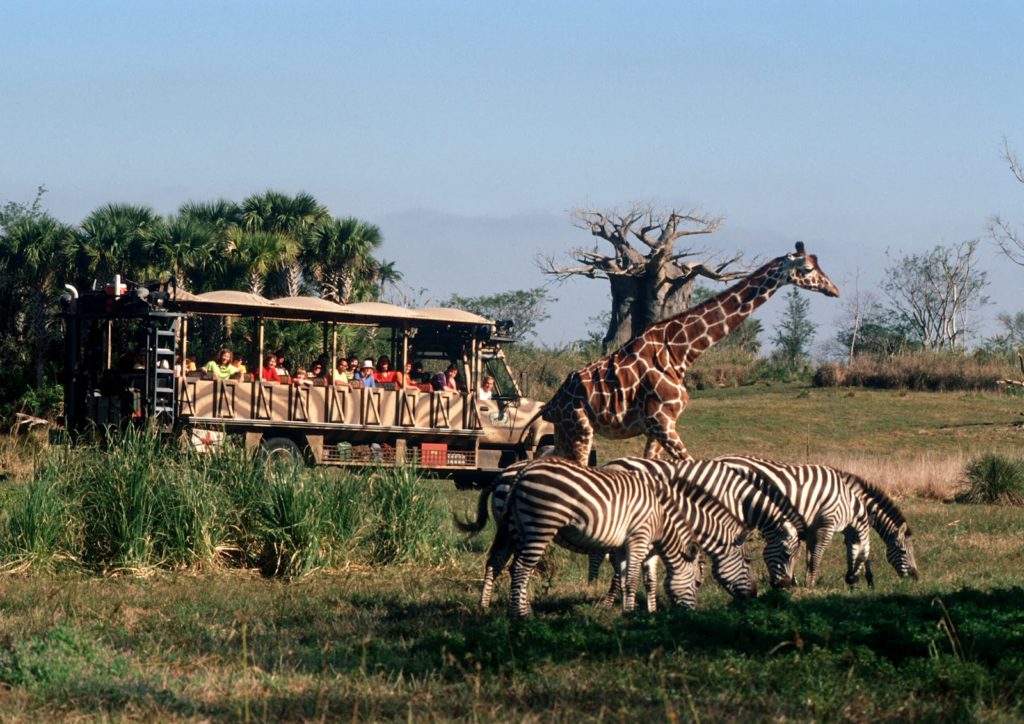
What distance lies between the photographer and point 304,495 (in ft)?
45.7

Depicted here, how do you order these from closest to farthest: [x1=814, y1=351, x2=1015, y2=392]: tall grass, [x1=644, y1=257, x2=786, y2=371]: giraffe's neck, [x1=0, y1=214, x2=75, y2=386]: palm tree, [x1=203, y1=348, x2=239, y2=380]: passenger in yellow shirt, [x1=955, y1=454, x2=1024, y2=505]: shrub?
[x1=644, y1=257, x2=786, y2=371]: giraffe's neck, [x1=955, y1=454, x2=1024, y2=505]: shrub, [x1=203, y1=348, x2=239, y2=380]: passenger in yellow shirt, [x1=0, y1=214, x2=75, y2=386]: palm tree, [x1=814, y1=351, x2=1015, y2=392]: tall grass

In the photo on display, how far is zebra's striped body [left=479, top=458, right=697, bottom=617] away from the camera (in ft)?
36.0

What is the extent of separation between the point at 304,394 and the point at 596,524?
40.5 feet

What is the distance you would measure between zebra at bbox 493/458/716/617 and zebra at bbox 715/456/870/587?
2.06m

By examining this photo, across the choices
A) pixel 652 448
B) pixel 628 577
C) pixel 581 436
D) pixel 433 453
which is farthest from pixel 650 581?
pixel 433 453

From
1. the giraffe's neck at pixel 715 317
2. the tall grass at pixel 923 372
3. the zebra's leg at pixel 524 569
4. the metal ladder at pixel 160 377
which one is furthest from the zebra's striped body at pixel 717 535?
the tall grass at pixel 923 372

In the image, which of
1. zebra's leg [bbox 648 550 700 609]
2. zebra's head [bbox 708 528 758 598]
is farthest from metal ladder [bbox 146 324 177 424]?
zebra's head [bbox 708 528 758 598]

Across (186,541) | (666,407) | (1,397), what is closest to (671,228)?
(1,397)

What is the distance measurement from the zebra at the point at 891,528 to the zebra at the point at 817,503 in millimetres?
125

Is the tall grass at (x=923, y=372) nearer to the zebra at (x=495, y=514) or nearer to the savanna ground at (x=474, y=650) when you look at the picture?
the savanna ground at (x=474, y=650)

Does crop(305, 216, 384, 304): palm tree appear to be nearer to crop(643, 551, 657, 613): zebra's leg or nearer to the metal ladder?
the metal ladder

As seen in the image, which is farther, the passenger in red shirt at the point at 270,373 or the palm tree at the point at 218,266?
the palm tree at the point at 218,266

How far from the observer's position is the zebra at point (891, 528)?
13562 millimetres

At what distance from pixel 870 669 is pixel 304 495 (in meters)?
7.06
